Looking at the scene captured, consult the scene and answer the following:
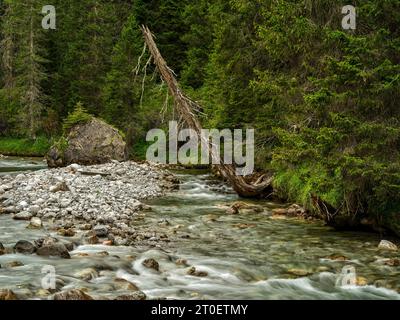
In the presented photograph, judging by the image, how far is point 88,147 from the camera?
27453 mm

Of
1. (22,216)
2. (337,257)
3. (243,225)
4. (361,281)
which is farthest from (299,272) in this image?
(22,216)

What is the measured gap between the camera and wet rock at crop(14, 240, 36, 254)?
29.6ft

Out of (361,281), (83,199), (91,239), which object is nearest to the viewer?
(361,281)

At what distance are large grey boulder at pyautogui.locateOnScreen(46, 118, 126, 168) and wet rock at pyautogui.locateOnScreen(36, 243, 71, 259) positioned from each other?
60.7 feet

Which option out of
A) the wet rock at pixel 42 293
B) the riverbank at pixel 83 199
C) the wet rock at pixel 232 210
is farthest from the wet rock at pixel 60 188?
the wet rock at pixel 42 293

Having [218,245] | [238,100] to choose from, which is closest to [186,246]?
[218,245]

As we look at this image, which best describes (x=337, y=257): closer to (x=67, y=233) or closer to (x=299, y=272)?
(x=299, y=272)

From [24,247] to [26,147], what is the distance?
3538 cm

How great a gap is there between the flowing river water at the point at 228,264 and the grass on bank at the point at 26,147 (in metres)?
29.4

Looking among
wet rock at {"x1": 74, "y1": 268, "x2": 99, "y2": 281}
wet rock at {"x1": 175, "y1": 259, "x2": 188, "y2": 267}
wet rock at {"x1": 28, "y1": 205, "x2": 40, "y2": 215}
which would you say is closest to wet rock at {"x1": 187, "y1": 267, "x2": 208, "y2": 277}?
wet rock at {"x1": 175, "y1": 259, "x2": 188, "y2": 267}

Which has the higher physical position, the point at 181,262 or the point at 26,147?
the point at 26,147

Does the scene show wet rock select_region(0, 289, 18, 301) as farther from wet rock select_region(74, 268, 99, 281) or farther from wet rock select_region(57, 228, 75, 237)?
wet rock select_region(57, 228, 75, 237)

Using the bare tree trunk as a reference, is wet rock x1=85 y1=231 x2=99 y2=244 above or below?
below
